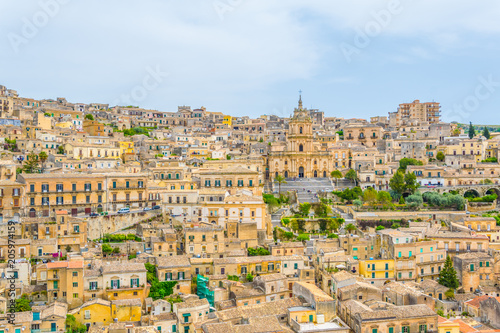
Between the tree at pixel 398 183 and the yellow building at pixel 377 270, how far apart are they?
18816 mm

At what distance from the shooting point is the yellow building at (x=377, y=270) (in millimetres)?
38156

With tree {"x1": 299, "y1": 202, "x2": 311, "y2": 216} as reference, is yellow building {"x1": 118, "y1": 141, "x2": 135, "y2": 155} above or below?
above

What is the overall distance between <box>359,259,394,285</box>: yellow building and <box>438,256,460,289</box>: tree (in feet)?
10.7

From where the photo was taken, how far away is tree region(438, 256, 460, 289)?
37.3 m

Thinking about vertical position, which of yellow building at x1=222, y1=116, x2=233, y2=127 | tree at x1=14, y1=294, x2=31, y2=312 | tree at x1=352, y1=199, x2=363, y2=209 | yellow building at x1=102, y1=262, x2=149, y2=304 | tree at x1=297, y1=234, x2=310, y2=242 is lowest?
tree at x1=14, y1=294, x2=31, y2=312

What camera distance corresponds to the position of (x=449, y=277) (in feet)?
123

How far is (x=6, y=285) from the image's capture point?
3095 centimetres

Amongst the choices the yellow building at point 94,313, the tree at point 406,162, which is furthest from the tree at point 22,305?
the tree at point 406,162

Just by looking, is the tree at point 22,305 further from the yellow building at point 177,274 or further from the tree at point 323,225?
the tree at point 323,225

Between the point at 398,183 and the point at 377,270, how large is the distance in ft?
64.0

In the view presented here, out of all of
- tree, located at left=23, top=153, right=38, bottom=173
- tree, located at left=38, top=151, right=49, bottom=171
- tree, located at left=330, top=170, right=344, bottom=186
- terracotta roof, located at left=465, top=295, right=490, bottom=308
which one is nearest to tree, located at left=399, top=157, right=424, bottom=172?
tree, located at left=330, top=170, right=344, bottom=186

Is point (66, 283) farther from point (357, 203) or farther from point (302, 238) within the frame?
point (357, 203)

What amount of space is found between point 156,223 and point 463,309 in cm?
2174

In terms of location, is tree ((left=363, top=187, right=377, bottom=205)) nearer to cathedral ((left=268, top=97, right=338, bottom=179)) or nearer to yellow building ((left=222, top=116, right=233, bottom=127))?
cathedral ((left=268, top=97, right=338, bottom=179))
